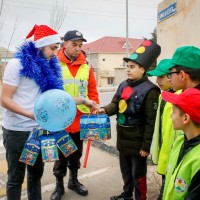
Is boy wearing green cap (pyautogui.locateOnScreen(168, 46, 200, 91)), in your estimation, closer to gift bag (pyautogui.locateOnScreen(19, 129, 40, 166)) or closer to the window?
gift bag (pyautogui.locateOnScreen(19, 129, 40, 166))

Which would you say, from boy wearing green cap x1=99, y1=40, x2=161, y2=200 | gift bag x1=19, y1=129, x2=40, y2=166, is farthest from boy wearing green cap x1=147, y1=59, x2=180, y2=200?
gift bag x1=19, y1=129, x2=40, y2=166

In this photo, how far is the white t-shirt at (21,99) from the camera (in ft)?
7.82

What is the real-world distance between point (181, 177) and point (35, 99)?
155 cm

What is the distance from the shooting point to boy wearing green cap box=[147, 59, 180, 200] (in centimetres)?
237

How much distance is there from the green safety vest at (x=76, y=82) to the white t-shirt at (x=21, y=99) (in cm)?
71

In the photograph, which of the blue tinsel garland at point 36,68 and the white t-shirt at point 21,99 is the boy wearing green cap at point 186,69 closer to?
the blue tinsel garland at point 36,68

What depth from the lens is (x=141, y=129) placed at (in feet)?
9.27

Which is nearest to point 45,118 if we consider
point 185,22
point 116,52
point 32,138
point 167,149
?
point 32,138

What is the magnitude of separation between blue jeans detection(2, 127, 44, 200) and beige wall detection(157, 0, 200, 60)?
11.6 ft

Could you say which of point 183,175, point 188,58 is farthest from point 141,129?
point 183,175

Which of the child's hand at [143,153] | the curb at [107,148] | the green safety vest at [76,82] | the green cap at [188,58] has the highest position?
the green cap at [188,58]

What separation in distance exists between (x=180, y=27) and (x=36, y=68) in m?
3.87

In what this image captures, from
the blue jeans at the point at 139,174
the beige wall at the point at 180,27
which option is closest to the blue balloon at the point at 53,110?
the blue jeans at the point at 139,174

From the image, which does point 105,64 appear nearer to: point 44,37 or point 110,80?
point 110,80
